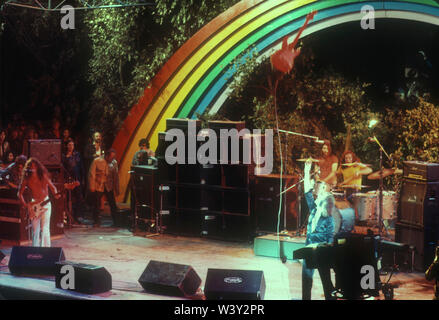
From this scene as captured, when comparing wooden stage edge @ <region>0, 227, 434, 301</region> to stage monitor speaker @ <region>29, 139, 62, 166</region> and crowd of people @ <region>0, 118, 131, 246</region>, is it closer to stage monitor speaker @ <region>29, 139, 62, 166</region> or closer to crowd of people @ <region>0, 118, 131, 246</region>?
crowd of people @ <region>0, 118, 131, 246</region>

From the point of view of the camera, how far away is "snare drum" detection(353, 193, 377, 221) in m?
12.2

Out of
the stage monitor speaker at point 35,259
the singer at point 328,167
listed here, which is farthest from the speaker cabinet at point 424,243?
the stage monitor speaker at point 35,259

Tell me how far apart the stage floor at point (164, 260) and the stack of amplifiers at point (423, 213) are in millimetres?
352

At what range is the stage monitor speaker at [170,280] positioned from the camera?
339 inches

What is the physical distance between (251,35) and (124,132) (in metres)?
3.83

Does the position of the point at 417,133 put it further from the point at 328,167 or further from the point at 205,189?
the point at 205,189

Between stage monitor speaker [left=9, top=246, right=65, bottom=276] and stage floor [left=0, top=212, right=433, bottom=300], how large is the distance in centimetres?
13

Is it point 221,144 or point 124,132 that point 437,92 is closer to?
point 221,144

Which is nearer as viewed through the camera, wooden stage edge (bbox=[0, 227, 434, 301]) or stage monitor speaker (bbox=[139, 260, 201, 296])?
stage monitor speaker (bbox=[139, 260, 201, 296])

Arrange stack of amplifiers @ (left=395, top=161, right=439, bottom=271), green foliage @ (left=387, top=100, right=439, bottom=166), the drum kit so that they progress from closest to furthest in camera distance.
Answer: stack of amplifiers @ (left=395, top=161, right=439, bottom=271) < the drum kit < green foliage @ (left=387, top=100, right=439, bottom=166)
